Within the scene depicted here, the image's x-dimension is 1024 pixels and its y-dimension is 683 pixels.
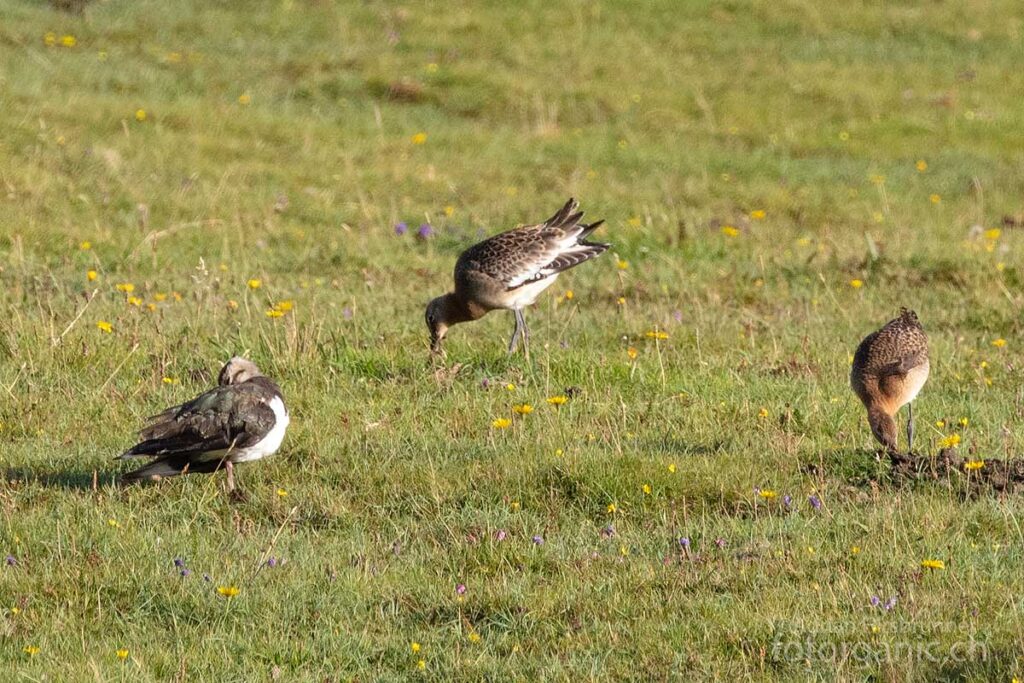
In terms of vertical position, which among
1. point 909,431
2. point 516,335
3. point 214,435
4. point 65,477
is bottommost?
point 65,477

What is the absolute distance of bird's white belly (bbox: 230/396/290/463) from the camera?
657 cm

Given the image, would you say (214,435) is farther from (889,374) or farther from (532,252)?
(532,252)

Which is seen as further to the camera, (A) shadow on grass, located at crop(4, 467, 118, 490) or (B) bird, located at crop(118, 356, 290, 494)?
(A) shadow on grass, located at crop(4, 467, 118, 490)

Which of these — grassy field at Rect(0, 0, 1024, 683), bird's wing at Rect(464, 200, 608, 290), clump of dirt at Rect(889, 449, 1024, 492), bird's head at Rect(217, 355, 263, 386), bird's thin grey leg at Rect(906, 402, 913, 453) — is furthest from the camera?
bird's wing at Rect(464, 200, 608, 290)

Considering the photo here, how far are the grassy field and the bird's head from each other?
464 millimetres

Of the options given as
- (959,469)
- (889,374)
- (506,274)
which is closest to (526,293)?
(506,274)

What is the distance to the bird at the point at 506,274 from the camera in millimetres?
9961

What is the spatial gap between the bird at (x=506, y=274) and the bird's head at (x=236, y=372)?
2522 millimetres

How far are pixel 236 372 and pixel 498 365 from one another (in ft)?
7.72

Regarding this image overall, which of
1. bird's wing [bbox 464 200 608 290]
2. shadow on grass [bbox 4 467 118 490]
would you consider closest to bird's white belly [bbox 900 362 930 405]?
bird's wing [bbox 464 200 608 290]

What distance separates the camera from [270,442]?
6.64 metres

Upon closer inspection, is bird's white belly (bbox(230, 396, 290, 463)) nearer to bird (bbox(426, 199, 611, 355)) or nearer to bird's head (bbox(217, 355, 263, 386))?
bird's head (bbox(217, 355, 263, 386))

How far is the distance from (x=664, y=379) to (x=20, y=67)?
1365 centimetres

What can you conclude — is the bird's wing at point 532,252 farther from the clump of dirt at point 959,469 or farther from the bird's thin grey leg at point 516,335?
the clump of dirt at point 959,469
